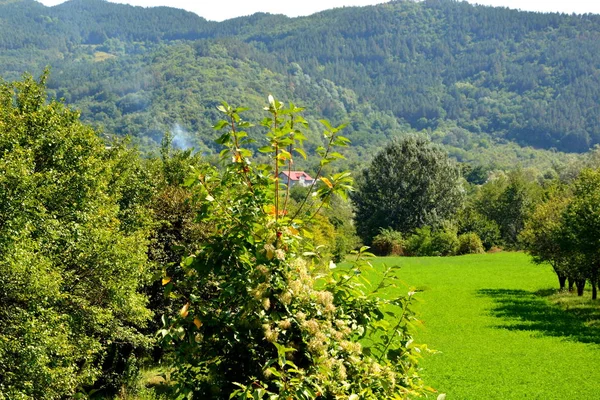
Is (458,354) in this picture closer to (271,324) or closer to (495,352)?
(495,352)

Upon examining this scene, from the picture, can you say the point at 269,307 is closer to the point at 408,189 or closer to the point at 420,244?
the point at 420,244

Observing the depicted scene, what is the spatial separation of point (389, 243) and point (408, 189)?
8803 millimetres

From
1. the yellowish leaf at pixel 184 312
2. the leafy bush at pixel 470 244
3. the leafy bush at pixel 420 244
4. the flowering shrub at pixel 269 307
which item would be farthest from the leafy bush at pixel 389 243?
the yellowish leaf at pixel 184 312

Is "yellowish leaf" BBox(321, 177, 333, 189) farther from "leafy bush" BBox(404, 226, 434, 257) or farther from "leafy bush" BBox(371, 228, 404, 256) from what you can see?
"leafy bush" BBox(371, 228, 404, 256)

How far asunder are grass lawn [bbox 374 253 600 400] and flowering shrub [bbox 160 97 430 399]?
0.86m

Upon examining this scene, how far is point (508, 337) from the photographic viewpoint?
3759cm

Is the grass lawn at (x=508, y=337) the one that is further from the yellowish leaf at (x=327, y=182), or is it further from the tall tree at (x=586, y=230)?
the tall tree at (x=586, y=230)

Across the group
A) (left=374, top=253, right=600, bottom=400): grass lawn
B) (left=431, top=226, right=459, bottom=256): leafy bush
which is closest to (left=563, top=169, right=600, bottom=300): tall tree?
(left=374, top=253, right=600, bottom=400): grass lawn

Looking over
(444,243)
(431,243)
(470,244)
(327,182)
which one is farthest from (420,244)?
(327,182)

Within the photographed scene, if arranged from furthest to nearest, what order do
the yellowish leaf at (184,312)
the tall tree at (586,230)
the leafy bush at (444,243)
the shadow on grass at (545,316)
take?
the leafy bush at (444,243)
the shadow on grass at (545,316)
the tall tree at (586,230)
the yellowish leaf at (184,312)

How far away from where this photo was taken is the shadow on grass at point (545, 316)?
37.5m

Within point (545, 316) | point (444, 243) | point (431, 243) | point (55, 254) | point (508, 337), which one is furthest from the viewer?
point (444, 243)

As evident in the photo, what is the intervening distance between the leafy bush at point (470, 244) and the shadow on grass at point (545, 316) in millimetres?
36919

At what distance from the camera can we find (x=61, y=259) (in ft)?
69.3
